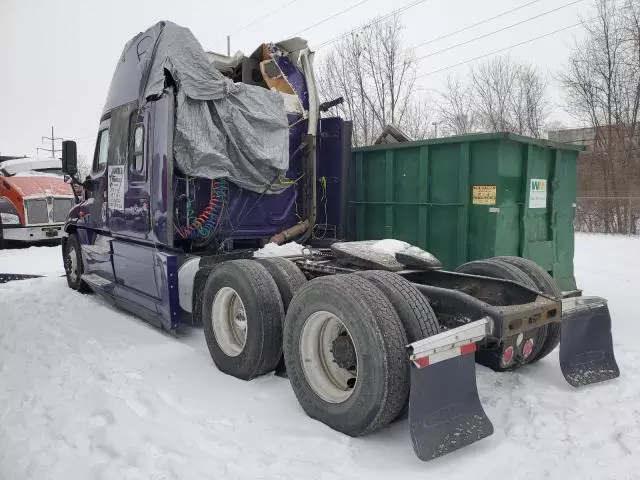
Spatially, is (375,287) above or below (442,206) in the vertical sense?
below

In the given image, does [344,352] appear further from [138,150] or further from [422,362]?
[138,150]

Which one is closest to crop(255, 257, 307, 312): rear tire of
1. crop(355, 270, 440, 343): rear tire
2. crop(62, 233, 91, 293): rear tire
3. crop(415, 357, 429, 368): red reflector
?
crop(355, 270, 440, 343): rear tire

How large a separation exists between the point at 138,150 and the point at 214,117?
3.43 feet

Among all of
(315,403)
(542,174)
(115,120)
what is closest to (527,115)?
(542,174)

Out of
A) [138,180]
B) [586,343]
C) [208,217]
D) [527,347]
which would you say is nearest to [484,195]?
[586,343]

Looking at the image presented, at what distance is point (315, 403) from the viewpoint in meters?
3.37

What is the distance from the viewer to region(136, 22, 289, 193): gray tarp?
200 inches

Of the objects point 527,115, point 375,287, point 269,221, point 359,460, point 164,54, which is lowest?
point 359,460

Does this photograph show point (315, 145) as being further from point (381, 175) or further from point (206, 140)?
point (206, 140)

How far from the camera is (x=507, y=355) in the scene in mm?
3277

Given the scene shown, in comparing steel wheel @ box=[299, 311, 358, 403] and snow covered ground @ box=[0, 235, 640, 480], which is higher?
steel wheel @ box=[299, 311, 358, 403]

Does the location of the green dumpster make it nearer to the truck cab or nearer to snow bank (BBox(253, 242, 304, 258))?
the truck cab

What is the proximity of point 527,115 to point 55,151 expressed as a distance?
180 ft

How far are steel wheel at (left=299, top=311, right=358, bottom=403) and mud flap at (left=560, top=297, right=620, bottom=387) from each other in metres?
1.63
